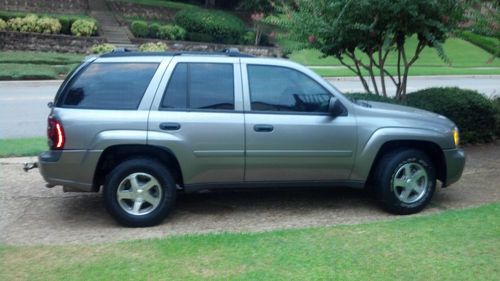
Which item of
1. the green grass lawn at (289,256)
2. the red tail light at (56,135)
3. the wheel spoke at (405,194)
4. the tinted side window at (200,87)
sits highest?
the tinted side window at (200,87)

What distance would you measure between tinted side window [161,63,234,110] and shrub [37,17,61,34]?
90.9 feet

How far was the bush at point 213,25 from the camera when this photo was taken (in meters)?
36.1

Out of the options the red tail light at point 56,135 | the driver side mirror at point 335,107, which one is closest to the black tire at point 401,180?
the driver side mirror at point 335,107

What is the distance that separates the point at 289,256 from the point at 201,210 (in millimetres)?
1879

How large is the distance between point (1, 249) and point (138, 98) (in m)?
1.86

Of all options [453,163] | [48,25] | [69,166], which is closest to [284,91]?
[453,163]

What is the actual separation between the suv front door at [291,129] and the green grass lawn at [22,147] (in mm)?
4704

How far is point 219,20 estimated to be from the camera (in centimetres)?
3678

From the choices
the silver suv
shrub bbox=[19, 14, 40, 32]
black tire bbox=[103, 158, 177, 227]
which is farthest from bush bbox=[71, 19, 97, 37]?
black tire bbox=[103, 158, 177, 227]

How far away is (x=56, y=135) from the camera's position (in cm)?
577

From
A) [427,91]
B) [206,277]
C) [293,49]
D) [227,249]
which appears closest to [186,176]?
[227,249]

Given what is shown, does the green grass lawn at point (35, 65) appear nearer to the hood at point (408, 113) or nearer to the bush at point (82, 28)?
the bush at point (82, 28)

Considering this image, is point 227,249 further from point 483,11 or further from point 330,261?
point 483,11

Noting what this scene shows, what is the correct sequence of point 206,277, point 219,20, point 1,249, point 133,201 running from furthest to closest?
point 219,20 < point 133,201 < point 1,249 < point 206,277
